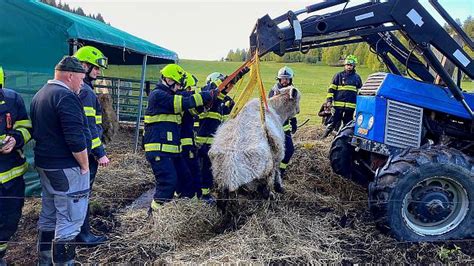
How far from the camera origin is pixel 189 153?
237 inches

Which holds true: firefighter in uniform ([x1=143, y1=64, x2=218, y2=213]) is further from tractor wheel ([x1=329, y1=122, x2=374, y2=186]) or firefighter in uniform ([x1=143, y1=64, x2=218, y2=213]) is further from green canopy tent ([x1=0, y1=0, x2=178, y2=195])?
green canopy tent ([x1=0, y1=0, x2=178, y2=195])

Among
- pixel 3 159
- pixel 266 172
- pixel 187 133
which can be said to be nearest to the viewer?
pixel 3 159

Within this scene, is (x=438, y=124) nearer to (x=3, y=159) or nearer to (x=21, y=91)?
(x=3, y=159)

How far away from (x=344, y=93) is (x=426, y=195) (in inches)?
187

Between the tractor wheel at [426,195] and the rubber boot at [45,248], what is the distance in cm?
327

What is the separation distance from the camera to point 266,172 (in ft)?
13.4

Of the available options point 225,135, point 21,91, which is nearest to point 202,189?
point 225,135

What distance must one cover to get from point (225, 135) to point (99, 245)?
5.72 feet

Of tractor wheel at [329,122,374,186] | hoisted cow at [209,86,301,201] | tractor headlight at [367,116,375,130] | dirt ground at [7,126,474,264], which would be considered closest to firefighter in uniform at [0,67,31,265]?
dirt ground at [7,126,474,264]

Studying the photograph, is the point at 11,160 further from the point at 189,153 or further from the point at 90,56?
the point at 189,153

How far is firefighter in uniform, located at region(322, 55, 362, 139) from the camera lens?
895 cm

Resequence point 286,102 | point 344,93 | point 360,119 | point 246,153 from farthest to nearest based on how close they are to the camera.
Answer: point 344,93 → point 286,102 → point 360,119 → point 246,153

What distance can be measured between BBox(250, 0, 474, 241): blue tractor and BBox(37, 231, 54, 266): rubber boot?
279 centimetres

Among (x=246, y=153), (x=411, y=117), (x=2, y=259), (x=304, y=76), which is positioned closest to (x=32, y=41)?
(x=2, y=259)
